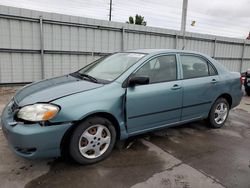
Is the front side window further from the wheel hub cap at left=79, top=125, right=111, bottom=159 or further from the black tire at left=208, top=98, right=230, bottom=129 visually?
the black tire at left=208, top=98, right=230, bottom=129

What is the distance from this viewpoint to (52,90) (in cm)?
282

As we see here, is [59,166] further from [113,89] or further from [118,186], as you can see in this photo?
[113,89]

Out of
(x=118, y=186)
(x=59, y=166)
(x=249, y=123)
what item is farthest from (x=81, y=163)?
(x=249, y=123)

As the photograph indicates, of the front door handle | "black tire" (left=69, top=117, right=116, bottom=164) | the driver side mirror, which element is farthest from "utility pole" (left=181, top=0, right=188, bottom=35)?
"black tire" (left=69, top=117, right=116, bottom=164)

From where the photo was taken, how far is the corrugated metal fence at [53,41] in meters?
→ 6.68

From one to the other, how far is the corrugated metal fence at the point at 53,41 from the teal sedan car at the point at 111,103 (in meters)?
4.02

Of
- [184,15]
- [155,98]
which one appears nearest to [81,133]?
[155,98]

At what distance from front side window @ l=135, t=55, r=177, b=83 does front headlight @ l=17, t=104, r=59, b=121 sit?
128 centimetres

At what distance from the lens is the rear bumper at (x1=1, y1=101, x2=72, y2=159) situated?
2.37 m

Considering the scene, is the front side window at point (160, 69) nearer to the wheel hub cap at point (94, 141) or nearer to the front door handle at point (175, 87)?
the front door handle at point (175, 87)

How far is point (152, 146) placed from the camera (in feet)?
11.2

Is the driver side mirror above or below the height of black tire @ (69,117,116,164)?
above

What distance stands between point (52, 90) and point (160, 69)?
64.6 inches

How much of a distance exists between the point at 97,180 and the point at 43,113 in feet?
3.17
